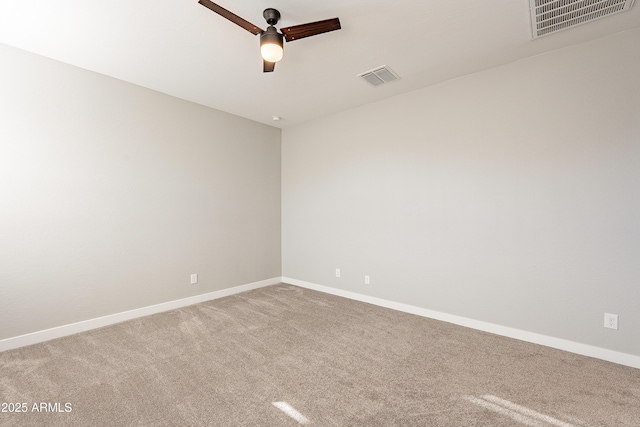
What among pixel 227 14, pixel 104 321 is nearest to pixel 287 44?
pixel 227 14

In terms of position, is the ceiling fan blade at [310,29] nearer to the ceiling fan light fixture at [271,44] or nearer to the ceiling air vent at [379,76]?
the ceiling fan light fixture at [271,44]

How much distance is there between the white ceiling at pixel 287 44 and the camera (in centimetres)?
217

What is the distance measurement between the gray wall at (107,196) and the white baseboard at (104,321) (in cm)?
6

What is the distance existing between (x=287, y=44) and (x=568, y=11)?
88.3 inches

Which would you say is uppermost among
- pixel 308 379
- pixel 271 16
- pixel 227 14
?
pixel 271 16

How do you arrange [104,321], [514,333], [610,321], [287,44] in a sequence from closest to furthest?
[610,321] → [287,44] → [514,333] → [104,321]

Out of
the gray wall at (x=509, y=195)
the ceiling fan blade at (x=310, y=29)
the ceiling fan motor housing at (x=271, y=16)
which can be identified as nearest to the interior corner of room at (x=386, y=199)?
the gray wall at (x=509, y=195)

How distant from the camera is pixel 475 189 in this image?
317 centimetres

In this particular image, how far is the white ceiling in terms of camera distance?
217 centimetres

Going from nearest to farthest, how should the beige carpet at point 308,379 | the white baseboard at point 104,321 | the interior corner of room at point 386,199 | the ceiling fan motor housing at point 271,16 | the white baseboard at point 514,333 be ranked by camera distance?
the beige carpet at point 308,379
the ceiling fan motor housing at point 271,16
the white baseboard at point 514,333
the interior corner of room at point 386,199
the white baseboard at point 104,321

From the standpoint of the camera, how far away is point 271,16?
218 centimetres

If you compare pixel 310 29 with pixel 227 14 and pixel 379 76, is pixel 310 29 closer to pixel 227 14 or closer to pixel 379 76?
pixel 227 14

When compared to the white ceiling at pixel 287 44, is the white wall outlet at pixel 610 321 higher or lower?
lower

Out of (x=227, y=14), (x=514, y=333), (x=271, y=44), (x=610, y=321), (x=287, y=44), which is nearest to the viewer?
(x=227, y=14)
